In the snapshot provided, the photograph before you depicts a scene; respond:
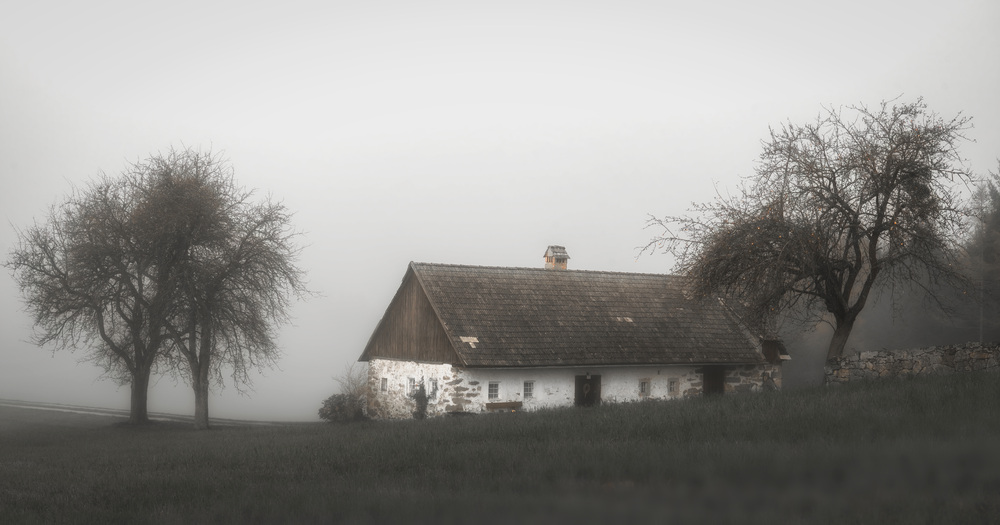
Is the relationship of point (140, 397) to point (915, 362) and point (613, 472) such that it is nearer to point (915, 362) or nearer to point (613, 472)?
point (613, 472)

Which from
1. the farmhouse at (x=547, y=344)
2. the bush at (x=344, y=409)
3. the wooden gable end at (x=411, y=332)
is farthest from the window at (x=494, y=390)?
the bush at (x=344, y=409)

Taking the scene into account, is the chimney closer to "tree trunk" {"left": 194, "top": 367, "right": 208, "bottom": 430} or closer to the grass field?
"tree trunk" {"left": 194, "top": 367, "right": 208, "bottom": 430}

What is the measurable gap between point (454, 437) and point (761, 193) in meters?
13.6

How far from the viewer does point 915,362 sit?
2422 centimetres

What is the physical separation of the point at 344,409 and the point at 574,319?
9803 millimetres

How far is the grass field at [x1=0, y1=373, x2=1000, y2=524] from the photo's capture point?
352 inches

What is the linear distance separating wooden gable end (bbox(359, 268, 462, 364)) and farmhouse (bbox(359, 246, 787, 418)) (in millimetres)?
51

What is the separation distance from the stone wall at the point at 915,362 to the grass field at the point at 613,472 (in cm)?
681

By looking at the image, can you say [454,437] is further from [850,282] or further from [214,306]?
[214,306]

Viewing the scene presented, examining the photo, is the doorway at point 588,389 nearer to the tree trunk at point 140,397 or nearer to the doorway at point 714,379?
the doorway at point 714,379

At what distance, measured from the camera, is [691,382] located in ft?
110

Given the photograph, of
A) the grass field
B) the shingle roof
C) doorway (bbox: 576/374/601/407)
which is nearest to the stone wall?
the shingle roof

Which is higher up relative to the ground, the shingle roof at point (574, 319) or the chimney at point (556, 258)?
the chimney at point (556, 258)

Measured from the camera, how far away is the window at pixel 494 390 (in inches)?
1164
